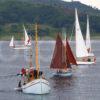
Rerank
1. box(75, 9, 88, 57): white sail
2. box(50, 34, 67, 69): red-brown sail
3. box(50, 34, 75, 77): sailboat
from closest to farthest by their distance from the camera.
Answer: box(50, 34, 75, 77): sailboat, box(50, 34, 67, 69): red-brown sail, box(75, 9, 88, 57): white sail

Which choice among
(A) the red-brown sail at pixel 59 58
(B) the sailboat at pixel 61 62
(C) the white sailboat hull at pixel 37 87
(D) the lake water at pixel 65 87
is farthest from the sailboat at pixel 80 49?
(C) the white sailboat hull at pixel 37 87

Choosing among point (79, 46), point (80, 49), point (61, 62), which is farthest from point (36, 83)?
point (79, 46)

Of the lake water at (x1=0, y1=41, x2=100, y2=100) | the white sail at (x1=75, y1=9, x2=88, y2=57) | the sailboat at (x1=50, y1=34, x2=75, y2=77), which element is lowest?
the lake water at (x1=0, y1=41, x2=100, y2=100)

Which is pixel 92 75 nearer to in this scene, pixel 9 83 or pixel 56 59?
pixel 56 59

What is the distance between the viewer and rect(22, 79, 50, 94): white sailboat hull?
76.6m

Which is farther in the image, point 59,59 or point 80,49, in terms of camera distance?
point 80,49

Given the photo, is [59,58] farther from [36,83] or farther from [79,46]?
[36,83]

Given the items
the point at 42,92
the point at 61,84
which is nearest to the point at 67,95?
the point at 42,92

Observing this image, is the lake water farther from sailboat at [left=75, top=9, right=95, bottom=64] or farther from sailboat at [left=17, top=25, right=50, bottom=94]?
sailboat at [left=75, top=9, right=95, bottom=64]

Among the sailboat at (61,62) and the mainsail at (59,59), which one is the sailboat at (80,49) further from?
the mainsail at (59,59)

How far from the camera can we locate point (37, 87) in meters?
77.4

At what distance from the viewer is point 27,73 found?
3120 inches

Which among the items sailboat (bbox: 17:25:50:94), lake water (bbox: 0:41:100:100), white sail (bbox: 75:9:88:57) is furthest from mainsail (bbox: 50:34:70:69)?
white sail (bbox: 75:9:88:57)

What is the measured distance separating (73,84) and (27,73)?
12.4 metres
